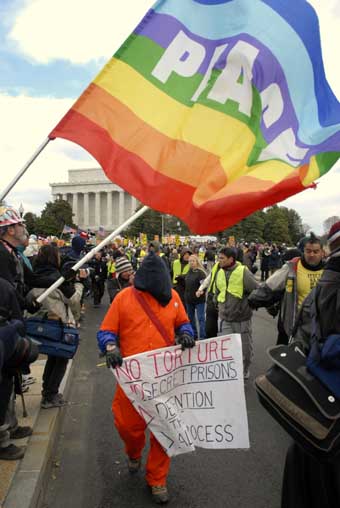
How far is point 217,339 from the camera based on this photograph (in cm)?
332

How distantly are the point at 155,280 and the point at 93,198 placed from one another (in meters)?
116

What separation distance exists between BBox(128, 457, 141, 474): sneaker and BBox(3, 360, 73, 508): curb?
0.66 m

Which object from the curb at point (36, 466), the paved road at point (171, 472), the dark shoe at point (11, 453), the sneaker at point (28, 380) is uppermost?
the sneaker at point (28, 380)

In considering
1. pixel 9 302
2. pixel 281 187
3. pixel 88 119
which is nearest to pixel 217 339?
pixel 281 187

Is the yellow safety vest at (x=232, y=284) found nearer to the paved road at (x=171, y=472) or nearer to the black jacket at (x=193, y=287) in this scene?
the paved road at (x=171, y=472)

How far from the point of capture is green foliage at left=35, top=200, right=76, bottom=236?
245 feet

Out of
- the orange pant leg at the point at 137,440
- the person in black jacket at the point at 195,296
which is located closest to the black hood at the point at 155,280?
the orange pant leg at the point at 137,440

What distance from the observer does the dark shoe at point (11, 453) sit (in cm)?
344

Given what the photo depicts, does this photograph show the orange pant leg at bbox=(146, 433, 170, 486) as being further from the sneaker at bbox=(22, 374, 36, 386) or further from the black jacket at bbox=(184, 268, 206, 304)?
the black jacket at bbox=(184, 268, 206, 304)

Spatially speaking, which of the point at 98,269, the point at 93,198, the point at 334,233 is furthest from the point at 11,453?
the point at 93,198

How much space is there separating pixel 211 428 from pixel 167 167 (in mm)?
2039

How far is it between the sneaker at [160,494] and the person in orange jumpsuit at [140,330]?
64mm

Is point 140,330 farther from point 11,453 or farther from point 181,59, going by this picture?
point 181,59

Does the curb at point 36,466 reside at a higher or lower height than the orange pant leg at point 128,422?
lower
